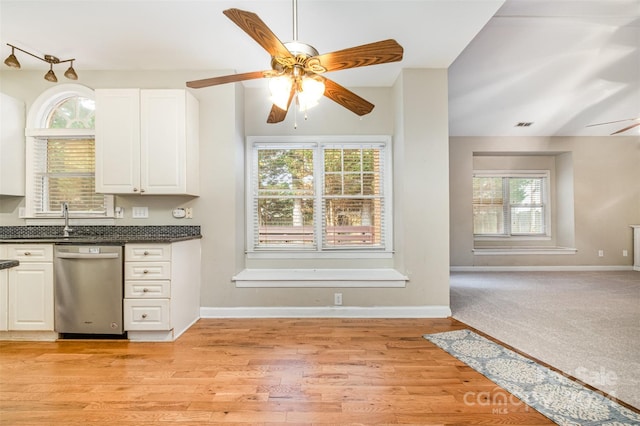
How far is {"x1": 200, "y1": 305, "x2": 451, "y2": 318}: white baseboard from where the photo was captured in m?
3.22

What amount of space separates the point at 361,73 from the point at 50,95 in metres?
3.41

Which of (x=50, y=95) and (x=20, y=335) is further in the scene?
(x=50, y=95)

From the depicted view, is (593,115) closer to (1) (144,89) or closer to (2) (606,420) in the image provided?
(2) (606,420)

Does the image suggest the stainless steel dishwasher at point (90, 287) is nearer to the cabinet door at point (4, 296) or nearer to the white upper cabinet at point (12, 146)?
the cabinet door at point (4, 296)

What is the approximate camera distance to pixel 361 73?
3244 millimetres

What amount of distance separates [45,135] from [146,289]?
213 centimetres

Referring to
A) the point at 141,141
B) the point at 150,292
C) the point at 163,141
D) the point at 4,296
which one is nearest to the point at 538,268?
the point at 150,292

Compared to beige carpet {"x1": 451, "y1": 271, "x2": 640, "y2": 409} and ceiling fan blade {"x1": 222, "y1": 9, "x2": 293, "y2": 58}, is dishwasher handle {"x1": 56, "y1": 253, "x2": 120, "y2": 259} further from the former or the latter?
beige carpet {"x1": 451, "y1": 271, "x2": 640, "y2": 409}

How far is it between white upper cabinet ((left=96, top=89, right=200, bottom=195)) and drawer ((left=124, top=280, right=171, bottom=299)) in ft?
2.92

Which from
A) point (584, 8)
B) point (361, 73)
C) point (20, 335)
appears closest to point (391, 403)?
point (361, 73)

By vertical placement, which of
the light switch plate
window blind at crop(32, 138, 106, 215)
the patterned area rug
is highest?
window blind at crop(32, 138, 106, 215)

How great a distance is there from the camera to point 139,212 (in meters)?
3.21

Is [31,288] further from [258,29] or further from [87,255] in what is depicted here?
[258,29]

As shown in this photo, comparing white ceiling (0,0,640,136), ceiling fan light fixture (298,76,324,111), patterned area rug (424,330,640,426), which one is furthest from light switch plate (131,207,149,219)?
patterned area rug (424,330,640,426)
